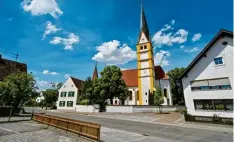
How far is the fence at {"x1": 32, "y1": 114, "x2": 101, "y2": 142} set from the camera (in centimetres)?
1004

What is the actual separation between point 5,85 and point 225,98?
31.8 meters

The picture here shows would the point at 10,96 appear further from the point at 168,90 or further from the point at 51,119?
the point at 168,90

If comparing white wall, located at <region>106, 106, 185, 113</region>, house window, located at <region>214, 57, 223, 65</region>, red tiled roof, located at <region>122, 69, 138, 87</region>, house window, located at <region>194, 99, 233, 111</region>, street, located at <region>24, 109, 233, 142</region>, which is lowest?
street, located at <region>24, 109, 233, 142</region>

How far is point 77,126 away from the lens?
11594mm

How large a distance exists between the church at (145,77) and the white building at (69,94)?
1284cm

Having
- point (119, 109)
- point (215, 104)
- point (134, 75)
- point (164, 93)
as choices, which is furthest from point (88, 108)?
point (215, 104)

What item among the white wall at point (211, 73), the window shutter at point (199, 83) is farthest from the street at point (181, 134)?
the window shutter at point (199, 83)

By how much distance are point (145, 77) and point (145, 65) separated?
3643 mm

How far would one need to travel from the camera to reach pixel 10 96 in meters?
24.4

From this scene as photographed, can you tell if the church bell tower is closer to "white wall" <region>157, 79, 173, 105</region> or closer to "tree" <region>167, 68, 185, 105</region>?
"white wall" <region>157, 79, 173, 105</region>

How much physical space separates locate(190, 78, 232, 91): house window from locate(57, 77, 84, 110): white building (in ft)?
115

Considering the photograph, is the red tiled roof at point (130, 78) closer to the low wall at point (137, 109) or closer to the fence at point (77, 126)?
the low wall at point (137, 109)

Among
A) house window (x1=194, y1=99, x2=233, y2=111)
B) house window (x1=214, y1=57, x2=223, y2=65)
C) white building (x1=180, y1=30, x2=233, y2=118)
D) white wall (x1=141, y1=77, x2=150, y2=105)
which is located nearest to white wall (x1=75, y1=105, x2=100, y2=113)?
white wall (x1=141, y1=77, x2=150, y2=105)

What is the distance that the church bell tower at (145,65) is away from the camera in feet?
142
